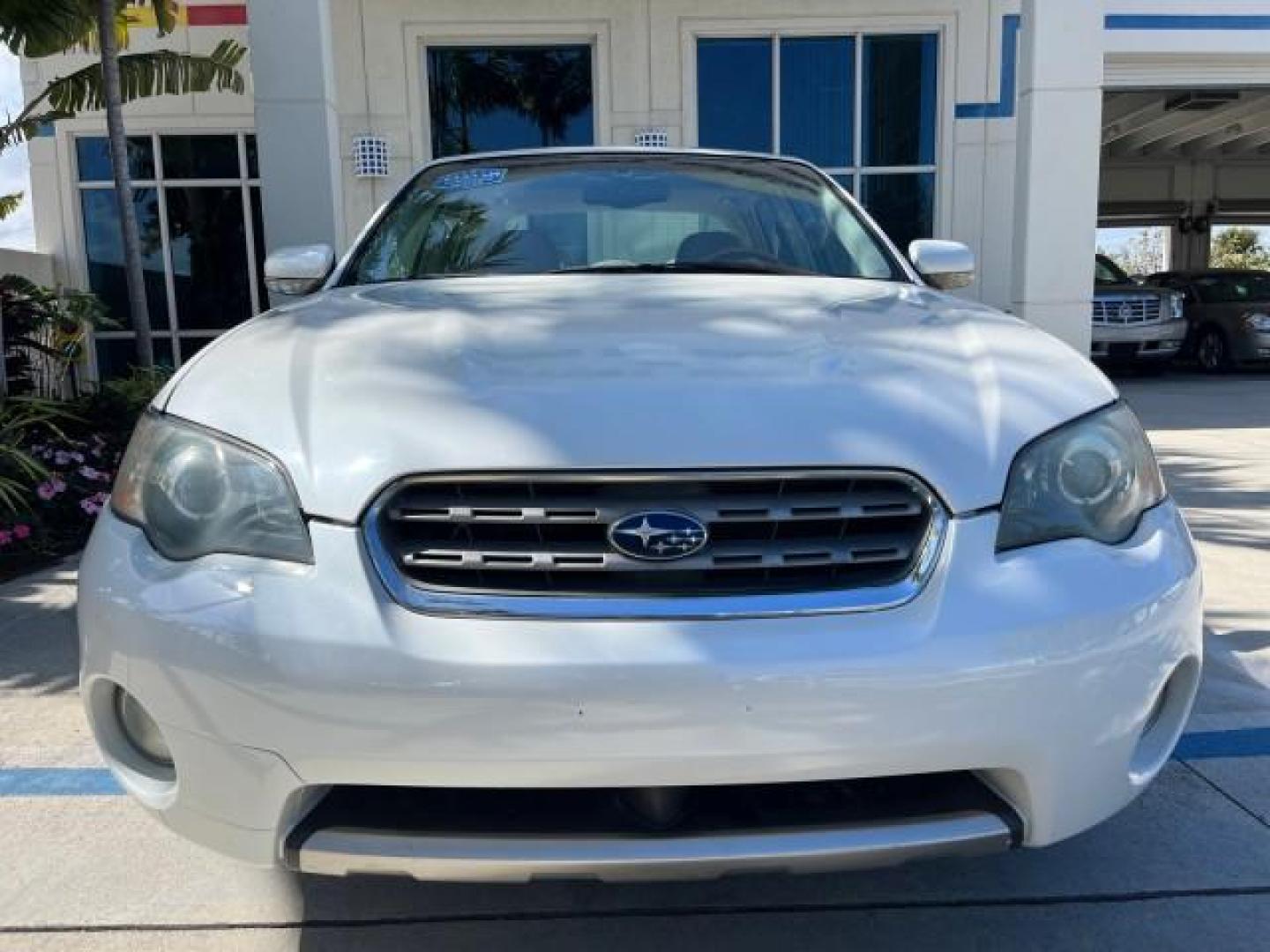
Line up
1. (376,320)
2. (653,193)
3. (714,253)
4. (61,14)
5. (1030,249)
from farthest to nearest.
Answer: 1. (1030,249)
2. (61,14)
3. (653,193)
4. (714,253)
5. (376,320)

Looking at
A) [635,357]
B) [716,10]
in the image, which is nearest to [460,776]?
[635,357]

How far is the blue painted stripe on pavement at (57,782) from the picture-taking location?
268cm

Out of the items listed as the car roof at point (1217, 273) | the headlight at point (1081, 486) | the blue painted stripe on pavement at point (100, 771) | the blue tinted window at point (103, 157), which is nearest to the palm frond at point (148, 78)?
the blue tinted window at point (103, 157)

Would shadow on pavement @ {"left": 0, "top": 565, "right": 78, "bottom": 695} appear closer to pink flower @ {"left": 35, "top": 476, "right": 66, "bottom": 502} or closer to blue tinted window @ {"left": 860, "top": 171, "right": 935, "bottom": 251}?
pink flower @ {"left": 35, "top": 476, "right": 66, "bottom": 502}

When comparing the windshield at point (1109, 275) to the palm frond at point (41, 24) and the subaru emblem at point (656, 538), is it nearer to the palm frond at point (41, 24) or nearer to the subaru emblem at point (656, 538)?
the palm frond at point (41, 24)

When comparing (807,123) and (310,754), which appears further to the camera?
(807,123)

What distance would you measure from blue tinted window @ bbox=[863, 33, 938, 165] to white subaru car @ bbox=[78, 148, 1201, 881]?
10.1 metres

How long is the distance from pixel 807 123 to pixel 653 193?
8.63m

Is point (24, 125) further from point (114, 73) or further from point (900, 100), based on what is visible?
point (900, 100)

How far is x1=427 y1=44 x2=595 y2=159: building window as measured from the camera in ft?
35.2

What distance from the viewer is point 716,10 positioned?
10.7 metres

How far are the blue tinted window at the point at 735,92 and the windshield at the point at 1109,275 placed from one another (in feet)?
20.8

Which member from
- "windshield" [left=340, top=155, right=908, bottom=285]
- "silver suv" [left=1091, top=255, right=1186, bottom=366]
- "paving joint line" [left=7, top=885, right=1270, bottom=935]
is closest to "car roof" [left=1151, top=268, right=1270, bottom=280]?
"silver suv" [left=1091, top=255, right=1186, bottom=366]

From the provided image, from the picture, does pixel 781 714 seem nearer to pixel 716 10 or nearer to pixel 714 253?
pixel 714 253
